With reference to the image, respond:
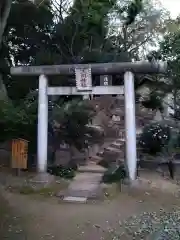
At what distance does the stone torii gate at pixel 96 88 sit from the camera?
8.11 meters

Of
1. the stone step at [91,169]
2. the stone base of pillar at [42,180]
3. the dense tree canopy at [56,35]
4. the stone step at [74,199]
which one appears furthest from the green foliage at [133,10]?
the stone step at [74,199]

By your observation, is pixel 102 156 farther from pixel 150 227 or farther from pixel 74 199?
pixel 150 227

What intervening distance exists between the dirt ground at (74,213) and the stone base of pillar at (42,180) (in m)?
0.57

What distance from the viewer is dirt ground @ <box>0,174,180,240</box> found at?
554cm

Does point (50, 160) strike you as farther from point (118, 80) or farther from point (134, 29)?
point (134, 29)

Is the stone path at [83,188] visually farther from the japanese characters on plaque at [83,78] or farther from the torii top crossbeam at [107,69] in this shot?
the torii top crossbeam at [107,69]

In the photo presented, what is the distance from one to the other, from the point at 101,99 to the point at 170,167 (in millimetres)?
8069

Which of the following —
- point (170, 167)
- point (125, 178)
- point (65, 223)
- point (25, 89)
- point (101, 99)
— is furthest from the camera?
point (101, 99)

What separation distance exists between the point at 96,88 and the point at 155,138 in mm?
3013

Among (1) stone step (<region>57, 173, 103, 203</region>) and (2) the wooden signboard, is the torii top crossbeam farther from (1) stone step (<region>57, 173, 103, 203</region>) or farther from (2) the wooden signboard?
(1) stone step (<region>57, 173, 103, 203</region>)

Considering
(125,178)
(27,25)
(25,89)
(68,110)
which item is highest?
(27,25)

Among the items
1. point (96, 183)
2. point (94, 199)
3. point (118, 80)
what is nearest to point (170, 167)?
point (96, 183)

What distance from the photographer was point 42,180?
26.5 feet

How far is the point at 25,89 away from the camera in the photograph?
1241 cm
